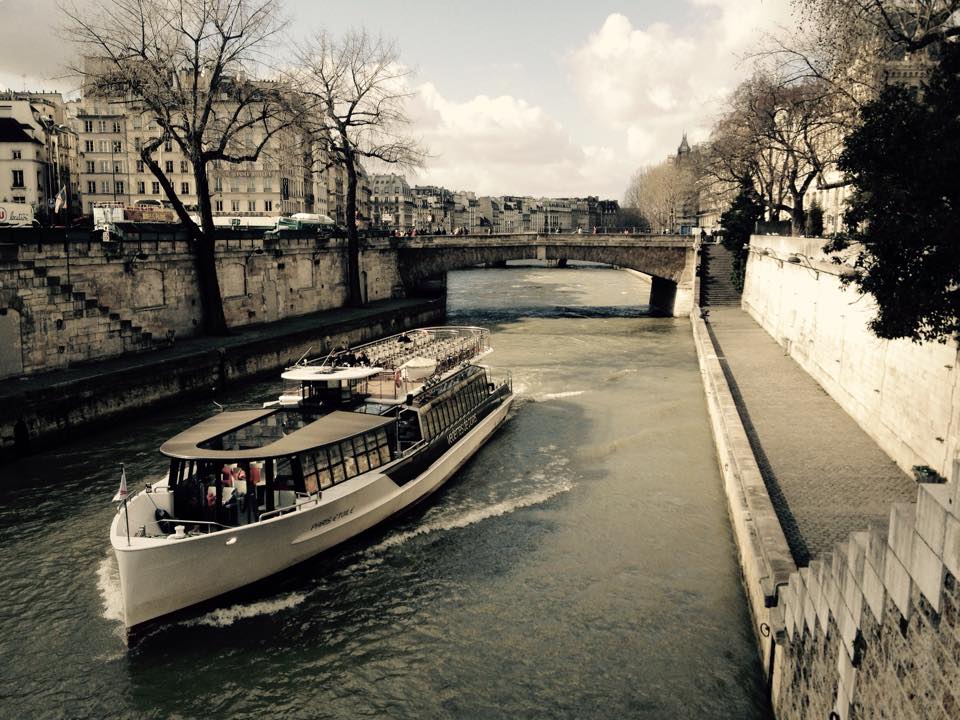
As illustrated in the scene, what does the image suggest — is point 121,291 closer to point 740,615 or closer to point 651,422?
point 651,422

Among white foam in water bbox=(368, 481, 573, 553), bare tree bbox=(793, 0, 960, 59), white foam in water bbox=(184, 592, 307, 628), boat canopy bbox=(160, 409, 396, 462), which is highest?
bare tree bbox=(793, 0, 960, 59)

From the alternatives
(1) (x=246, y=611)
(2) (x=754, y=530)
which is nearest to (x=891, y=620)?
(2) (x=754, y=530)

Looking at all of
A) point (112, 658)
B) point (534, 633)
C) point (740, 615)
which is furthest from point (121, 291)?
point (740, 615)

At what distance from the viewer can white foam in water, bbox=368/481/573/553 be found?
614 inches

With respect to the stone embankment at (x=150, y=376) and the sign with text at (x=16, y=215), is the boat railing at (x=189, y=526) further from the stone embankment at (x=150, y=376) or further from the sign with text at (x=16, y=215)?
the sign with text at (x=16, y=215)

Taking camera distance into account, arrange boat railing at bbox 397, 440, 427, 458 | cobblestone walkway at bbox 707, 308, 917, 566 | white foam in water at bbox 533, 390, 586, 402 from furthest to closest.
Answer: white foam in water at bbox 533, 390, 586, 402, boat railing at bbox 397, 440, 427, 458, cobblestone walkway at bbox 707, 308, 917, 566

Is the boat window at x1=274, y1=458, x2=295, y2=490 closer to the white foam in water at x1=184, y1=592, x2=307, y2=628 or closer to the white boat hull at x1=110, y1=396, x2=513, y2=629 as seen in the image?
the white boat hull at x1=110, y1=396, x2=513, y2=629

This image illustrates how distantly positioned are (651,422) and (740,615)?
11.8 meters

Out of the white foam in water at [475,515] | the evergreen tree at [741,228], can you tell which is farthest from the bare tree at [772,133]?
the white foam in water at [475,515]

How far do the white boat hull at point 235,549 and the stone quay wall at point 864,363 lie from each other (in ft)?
33.1

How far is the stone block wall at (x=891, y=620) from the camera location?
A: 5.36 metres

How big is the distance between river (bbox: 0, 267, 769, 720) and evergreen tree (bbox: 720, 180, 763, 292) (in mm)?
32373

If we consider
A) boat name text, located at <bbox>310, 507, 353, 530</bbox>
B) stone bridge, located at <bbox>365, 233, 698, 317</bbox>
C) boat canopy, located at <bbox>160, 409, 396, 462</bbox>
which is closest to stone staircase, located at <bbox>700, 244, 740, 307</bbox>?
stone bridge, located at <bbox>365, 233, 698, 317</bbox>

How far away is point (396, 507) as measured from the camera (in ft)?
53.1
